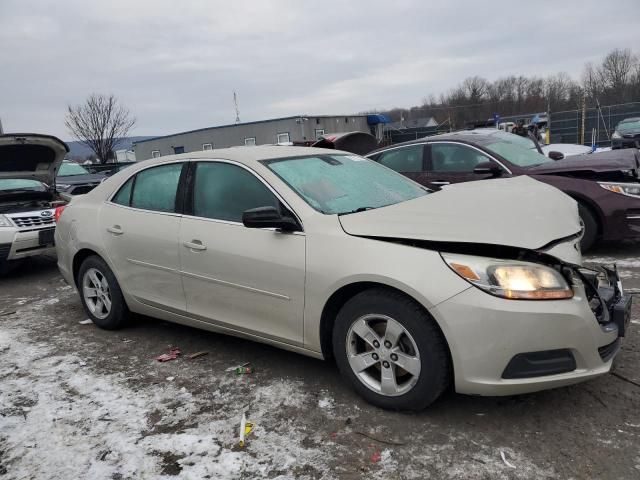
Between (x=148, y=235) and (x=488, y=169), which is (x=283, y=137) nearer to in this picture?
(x=488, y=169)

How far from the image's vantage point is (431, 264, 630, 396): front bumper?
7.89ft

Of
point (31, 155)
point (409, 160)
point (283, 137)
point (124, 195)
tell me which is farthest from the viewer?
point (283, 137)

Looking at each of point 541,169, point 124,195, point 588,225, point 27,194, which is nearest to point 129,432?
point 124,195

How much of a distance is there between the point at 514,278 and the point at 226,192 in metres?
1.98

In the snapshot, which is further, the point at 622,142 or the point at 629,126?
the point at 629,126

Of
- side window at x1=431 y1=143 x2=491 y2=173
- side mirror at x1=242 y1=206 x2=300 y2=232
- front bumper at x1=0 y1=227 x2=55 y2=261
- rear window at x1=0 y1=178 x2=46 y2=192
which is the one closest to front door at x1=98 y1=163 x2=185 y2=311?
side mirror at x1=242 y1=206 x2=300 y2=232

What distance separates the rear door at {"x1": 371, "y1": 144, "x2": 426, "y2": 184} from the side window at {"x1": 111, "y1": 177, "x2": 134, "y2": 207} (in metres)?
3.65

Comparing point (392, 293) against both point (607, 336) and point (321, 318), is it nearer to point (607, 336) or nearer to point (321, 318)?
point (321, 318)

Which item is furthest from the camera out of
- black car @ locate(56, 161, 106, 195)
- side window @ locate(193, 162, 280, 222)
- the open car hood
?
black car @ locate(56, 161, 106, 195)

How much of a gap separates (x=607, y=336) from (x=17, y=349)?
13.9 ft

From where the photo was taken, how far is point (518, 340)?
2.41 metres

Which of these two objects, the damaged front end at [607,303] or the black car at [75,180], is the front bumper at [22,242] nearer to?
the black car at [75,180]

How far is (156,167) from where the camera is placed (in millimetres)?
4121

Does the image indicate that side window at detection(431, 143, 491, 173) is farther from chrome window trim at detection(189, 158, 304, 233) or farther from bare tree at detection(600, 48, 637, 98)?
bare tree at detection(600, 48, 637, 98)
